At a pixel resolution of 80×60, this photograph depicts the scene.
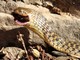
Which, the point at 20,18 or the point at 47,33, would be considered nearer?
the point at 20,18

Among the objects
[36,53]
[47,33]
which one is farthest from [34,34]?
[36,53]

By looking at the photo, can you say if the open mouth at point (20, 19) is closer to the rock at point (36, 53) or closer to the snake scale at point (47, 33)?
the snake scale at point (47, 33)

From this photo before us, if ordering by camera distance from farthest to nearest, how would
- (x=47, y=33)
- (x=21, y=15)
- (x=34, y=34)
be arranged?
(x=34, y=34) → (x=47, y=33) → (x=21, y=15)

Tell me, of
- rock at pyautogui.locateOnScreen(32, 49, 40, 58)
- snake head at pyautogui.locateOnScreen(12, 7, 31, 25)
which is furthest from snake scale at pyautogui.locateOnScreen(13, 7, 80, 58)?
rock at pyautogui.locateOnScreen(32, 49, 40, 58)

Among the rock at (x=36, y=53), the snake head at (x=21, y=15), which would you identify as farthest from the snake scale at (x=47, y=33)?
the rock at (x=36, y=53)

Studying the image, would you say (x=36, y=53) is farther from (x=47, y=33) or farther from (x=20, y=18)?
Result: (x=20, y=18)

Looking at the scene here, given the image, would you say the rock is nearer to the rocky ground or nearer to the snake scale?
the rocky ground
